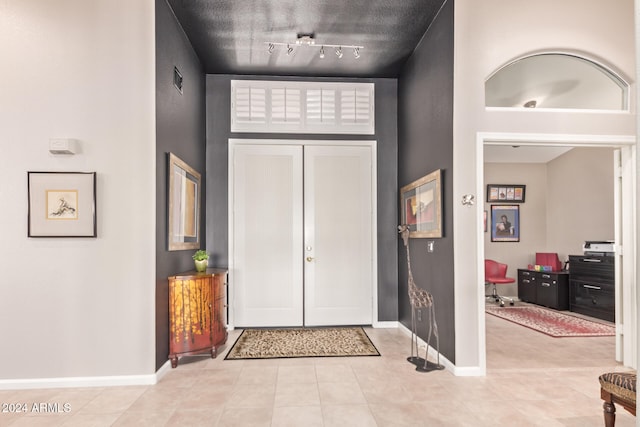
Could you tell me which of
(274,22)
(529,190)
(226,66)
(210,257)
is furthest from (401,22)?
(529,190)

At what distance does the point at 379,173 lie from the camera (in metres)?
5.43

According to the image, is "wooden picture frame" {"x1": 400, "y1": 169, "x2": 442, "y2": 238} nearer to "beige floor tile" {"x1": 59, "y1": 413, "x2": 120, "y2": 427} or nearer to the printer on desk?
"beige floor tile" {"x1": 59, "y1": 413, "x2": 120, "y2": 427}

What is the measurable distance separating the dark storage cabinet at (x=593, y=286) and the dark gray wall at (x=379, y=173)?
338 cm

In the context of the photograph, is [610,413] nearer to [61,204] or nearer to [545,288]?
[61,204]

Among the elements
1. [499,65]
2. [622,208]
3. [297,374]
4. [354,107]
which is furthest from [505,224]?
[297,374]

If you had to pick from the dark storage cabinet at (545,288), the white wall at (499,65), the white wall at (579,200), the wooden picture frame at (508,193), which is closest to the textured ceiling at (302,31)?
the white wall at (499,65)

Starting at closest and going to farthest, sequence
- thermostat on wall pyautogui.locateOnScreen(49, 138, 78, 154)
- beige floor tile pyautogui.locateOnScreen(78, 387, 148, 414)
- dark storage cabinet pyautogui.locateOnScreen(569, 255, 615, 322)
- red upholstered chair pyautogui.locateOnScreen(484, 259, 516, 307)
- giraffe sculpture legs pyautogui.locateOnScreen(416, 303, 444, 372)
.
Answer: beige floor tile pyautogui.locateOnScreen(78, 387, 148, 414)
thermostat on wall pyautogui.locateOnScreen(49, 138, 78, 154)
giraffe sculpture legs pyautogui.locateOnScreen(416, 303, 444, 372)
dark storage cabinet pyautogui.locateOnScreen(569, 255, 615, 322)
red upholstered chair pyautogui.locateOnScreen(484, 259, 516, 307)

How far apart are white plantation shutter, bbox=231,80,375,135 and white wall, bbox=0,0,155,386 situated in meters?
1.99

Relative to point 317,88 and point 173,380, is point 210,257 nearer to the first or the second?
point 173,380

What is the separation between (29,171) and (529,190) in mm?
8401

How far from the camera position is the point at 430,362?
3.83 meters

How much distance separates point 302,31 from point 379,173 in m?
2.16

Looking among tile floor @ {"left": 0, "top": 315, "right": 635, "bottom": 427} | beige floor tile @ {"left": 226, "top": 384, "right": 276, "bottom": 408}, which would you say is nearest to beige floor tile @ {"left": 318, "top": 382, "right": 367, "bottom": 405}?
tile floor @ {"left": 0, "top": 315, "right": 635, "bottom": 427}

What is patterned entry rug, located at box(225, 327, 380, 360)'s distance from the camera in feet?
13.6
